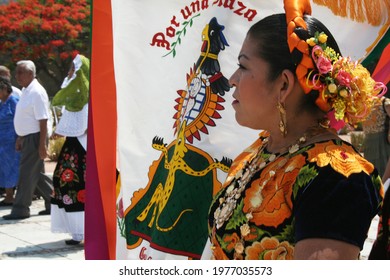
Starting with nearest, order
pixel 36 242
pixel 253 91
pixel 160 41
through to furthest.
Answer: pixel 253 91 < pixel 160 41 < pixel 36 242

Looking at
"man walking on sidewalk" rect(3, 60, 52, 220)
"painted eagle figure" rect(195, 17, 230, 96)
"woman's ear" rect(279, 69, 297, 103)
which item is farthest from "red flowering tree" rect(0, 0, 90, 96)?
"woman's ear" rect(279, 69, 297, 103)

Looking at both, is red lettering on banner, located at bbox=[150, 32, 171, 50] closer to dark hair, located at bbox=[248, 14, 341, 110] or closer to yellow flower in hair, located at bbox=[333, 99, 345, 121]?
dark hair, located at bbox=[248, 14, 341, 110]

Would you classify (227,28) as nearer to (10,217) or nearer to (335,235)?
(335,235)

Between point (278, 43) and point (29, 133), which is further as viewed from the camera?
point (29, 133)

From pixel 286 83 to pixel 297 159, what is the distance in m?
0.22

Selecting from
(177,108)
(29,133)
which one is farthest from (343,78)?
(29,133)

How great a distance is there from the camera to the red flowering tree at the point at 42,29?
19766 millimetres

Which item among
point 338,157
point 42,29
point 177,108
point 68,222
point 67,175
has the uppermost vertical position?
point 338,157

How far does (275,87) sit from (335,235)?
477 millimetres

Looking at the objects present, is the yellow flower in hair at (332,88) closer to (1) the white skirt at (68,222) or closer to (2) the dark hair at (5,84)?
(1) the white skirt at (68,222)

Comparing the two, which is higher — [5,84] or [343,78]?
[343,78]

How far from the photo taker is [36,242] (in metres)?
6.99

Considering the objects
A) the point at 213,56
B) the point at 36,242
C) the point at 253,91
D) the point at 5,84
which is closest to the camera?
the point at 253,91

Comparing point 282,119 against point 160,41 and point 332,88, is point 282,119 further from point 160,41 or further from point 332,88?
point 160,41
